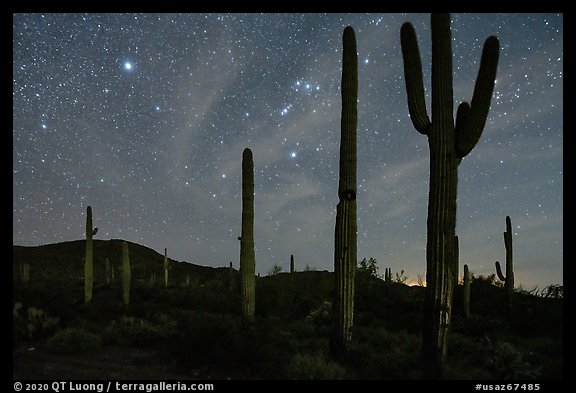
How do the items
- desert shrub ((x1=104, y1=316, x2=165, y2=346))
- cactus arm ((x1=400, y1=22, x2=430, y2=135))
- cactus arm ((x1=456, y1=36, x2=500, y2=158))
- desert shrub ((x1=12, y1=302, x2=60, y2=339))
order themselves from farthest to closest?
desert shrub ((x1=104, y1=316, x2=165, y2=346))
desert shrub ((x1=12, y1=302, x2=60, y2=339))
cactus arm ((x1=400, y1=22, x2=430, y2=135))
cactus arm ((x1=456, y1=36, x2=500, y2=158))

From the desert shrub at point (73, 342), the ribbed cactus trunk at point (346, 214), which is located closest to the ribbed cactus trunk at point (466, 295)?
the ribbed cactus trunk at point (346, 214)

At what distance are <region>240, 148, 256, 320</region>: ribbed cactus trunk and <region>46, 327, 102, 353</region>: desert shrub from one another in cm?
422

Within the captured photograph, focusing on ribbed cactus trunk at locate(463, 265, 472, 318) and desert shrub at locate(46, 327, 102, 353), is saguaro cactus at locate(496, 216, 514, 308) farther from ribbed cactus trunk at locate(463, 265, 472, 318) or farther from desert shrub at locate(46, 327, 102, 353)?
desert shrub at locate(46, 327, 102, 353)

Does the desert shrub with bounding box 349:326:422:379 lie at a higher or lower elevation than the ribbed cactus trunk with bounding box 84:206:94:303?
lower

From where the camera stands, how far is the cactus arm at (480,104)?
8094mm

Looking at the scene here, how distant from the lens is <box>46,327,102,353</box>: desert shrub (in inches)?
395

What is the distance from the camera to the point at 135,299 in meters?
20.5

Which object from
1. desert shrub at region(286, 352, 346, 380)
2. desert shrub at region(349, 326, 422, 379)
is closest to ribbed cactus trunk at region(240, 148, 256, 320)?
desert shrub at region(349, 326, 422, 379)

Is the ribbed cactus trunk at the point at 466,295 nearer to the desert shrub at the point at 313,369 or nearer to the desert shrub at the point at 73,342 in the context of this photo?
the desert shrub at the point at 313,369

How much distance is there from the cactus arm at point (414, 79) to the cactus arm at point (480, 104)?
73 centimetres

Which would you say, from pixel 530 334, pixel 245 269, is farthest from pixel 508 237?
pixel 245 269
